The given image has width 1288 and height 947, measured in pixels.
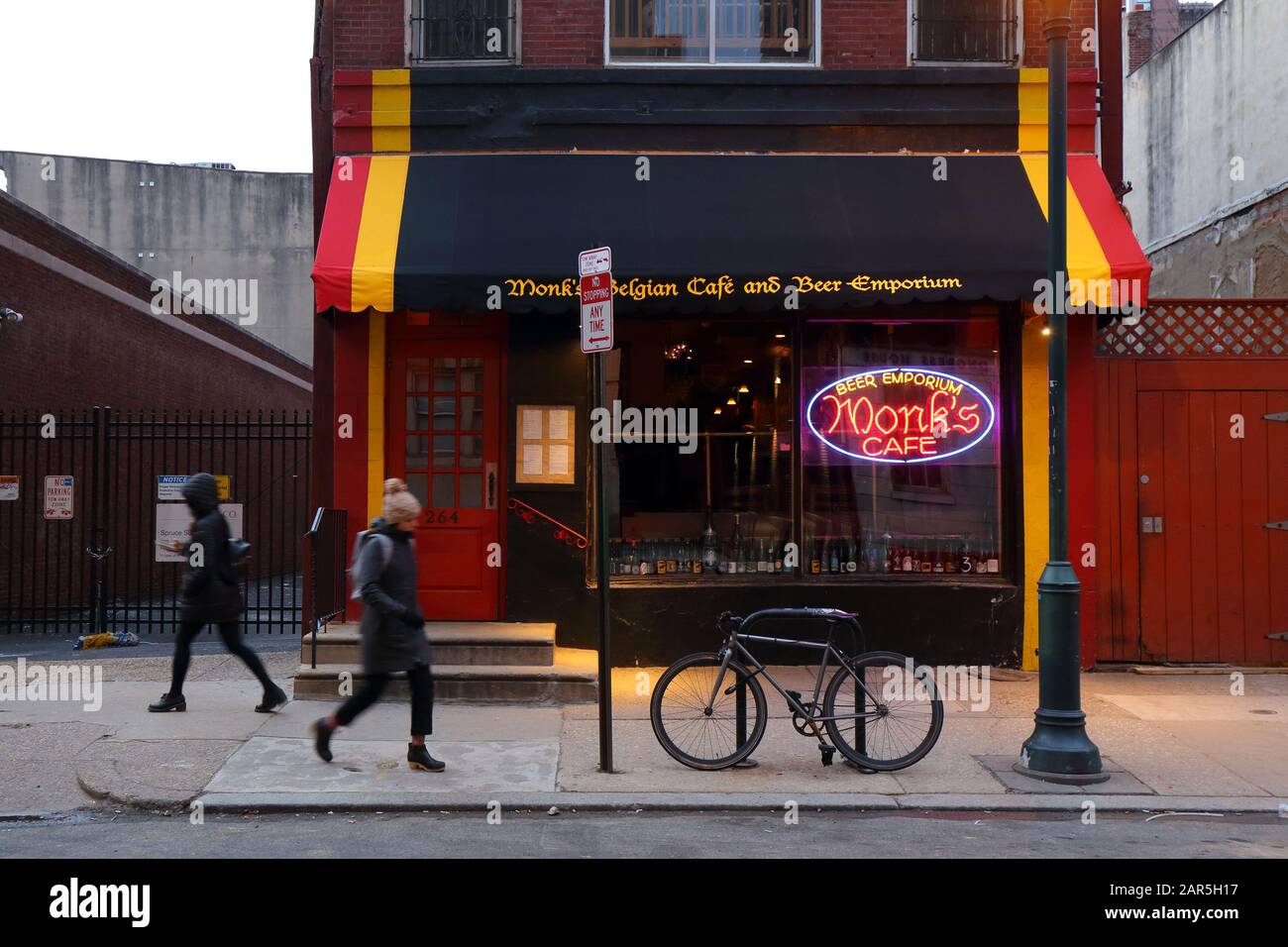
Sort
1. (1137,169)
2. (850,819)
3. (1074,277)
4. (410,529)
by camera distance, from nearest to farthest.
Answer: (850,819), (410,529), (1074,277), (1137,169)

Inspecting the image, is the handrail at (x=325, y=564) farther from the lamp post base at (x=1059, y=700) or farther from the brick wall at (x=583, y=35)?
the lamp post base at (x=1059, y=700)

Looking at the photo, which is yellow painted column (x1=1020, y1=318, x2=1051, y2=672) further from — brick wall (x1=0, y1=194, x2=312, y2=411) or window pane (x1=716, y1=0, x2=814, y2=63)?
brick wall (x1=0, y1=194, x2=312, y2=411)

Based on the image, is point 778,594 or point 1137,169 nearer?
point 778,594

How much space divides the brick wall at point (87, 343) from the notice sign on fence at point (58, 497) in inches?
62.5

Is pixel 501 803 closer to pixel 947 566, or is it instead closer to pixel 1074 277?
pixel 947 566

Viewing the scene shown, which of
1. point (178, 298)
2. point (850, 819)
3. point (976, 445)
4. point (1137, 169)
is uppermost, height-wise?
point (1137, 169)

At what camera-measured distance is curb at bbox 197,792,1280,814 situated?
21.6 feet

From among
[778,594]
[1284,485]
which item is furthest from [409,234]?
[1284,485]

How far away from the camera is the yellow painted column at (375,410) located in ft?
34.4

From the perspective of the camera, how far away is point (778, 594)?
34.3 ft

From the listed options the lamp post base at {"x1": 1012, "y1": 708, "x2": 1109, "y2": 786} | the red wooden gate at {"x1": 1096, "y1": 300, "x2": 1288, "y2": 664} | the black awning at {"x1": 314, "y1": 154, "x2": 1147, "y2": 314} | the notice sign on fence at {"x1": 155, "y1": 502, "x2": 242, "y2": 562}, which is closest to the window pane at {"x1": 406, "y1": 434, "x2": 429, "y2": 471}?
the black awning at {"x1": 314, "y1": 154, "x2": 1147, "y2": 314}

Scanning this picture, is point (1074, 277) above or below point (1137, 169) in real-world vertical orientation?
below

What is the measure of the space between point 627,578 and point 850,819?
4432mm

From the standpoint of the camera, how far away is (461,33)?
35.5 feet
